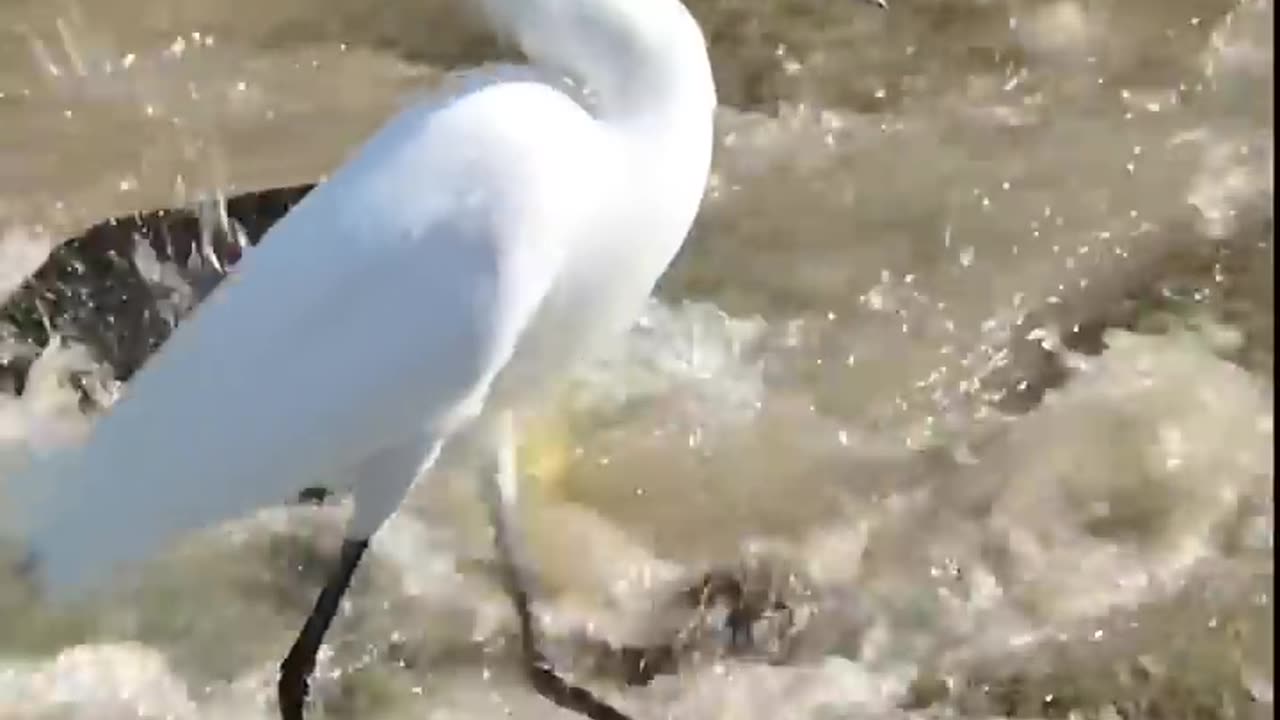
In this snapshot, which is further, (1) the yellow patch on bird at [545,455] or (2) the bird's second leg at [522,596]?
(1) the yellow patch on bird at [545,455]

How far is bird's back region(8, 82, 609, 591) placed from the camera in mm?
1554

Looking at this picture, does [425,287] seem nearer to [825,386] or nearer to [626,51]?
[626,51]

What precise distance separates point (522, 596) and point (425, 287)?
608mm

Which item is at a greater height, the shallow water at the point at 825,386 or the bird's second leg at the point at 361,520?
the bird's second leg at the point at 361,520

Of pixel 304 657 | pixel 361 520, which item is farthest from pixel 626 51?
pixel 304 657

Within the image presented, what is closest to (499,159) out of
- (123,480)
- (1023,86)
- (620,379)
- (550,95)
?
(550,95)

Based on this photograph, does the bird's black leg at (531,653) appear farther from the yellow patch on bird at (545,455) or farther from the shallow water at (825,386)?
the yellow patch on bird at (545,455)

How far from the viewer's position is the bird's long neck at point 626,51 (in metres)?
1.58

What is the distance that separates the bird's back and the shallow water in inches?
20.4

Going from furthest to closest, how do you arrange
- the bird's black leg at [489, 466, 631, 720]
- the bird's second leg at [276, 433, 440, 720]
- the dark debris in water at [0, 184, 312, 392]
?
1. the dark debris in water at [0, 184, 312, 392]
2. the bird's black leg at [489, 466, 631, 720]
3. the bird's second leg at [276, 433, 440, 720]

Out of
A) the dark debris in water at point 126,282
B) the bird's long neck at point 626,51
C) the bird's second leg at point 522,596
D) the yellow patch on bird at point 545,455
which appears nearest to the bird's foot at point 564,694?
the bird's second leg at point 522,596

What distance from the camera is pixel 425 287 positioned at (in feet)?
5.11

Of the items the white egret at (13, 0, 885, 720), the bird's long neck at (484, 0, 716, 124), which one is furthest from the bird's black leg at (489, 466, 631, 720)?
the bird's long neck at (484, 0, 716, 124)

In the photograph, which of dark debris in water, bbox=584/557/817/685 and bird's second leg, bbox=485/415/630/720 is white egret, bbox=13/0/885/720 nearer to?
bird's second leg, bbox=485/415/630/720
